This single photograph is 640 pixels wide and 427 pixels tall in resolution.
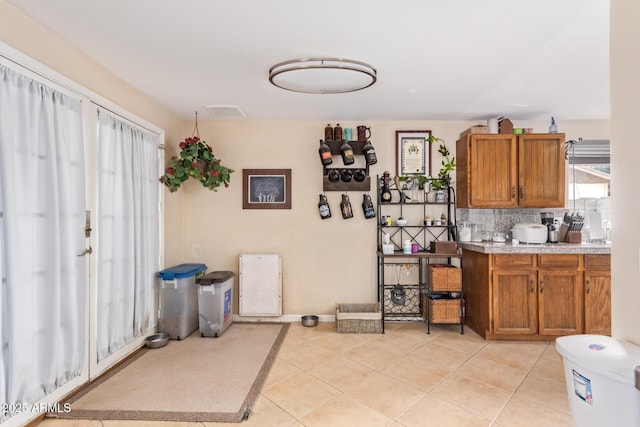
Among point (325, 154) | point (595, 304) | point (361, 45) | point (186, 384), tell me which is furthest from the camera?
point (325, 154)

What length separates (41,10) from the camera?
1.92 metres

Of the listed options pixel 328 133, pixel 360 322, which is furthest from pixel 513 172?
pixel 360 322

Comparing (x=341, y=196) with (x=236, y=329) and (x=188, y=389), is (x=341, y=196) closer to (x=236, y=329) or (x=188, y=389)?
(x=236, y=329)

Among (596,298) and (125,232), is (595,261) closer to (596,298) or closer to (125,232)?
(596,298)

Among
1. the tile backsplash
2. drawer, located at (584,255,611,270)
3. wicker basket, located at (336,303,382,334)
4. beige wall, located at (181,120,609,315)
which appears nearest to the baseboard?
beige wall, located at (181,120,609,315)

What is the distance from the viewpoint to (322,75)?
2.60 metres

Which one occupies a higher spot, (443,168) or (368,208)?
(443,168)

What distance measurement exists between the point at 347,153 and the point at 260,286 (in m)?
1.88

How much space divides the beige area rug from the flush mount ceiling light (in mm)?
2380

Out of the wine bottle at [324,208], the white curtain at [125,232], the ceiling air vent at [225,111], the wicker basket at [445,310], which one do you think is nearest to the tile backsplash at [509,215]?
the wicker basket at [445,310]

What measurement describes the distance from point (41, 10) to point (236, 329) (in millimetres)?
3165

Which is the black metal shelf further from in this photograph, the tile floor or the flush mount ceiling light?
the flush mount ceiling light

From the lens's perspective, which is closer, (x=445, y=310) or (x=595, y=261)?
(x=595, y=261)

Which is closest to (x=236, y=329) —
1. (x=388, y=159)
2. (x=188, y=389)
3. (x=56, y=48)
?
(x=188, y=389)
